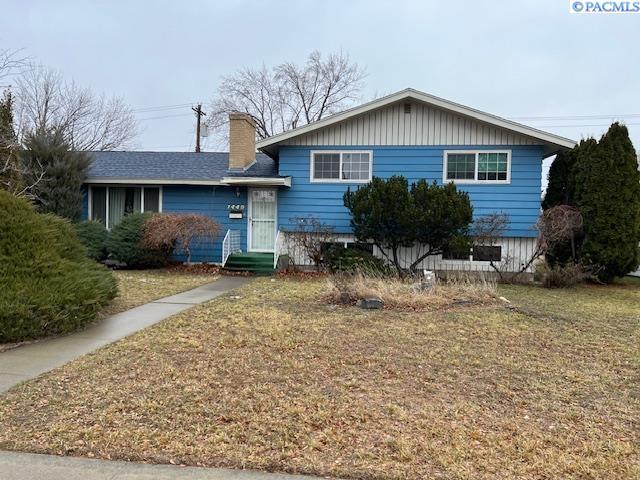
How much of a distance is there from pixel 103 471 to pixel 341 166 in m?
12.7

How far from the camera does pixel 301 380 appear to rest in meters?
4.88

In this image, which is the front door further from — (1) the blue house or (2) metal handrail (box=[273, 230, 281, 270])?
(2) metal handrail (box=[273, 230, 281, 270])

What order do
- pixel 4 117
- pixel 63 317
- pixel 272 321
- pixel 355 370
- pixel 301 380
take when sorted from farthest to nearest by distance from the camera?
pixel 4 117, pixel 272 321, pixel 63 317, pixel 355 370, pixel 301 380

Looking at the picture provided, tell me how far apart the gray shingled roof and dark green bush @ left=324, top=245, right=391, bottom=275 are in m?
3.40

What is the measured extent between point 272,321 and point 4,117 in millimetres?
10891

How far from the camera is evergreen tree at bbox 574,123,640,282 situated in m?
13.2

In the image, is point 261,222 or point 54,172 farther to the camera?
point 261,222

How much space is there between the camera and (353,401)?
4355 millimetres

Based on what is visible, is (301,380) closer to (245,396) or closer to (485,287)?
(245,396)

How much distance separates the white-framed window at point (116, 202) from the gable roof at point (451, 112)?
4.60 meters

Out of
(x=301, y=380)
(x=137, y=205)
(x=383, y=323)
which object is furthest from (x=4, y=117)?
(x=301, y=380)

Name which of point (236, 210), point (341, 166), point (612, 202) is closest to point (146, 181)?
point (236, 210)

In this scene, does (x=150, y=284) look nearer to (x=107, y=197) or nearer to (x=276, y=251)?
(x=276, y=251)

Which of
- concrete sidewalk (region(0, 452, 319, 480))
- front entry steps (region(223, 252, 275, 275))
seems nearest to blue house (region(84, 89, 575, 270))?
front entry steps (region(223, 252, 275, 275))
